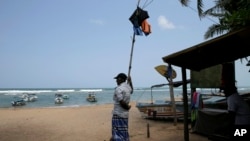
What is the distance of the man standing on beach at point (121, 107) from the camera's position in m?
6.01

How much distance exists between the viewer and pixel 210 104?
10.0 metres

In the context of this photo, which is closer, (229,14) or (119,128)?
(119,128)

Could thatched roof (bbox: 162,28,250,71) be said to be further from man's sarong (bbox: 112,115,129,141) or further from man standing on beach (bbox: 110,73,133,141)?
man's sarong (bbox: 112,115,129,141)

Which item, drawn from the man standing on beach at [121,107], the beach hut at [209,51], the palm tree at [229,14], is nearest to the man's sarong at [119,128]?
the man standing on beach at [121,107]

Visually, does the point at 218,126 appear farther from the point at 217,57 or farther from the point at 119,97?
the point at 119,97

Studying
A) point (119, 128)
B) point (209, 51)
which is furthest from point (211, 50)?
point (119, 128)

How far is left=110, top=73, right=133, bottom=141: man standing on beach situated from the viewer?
19.7ft

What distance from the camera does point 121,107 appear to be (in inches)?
239

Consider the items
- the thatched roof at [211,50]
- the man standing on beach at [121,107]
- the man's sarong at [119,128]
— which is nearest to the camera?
the thatched roof at [211,50]

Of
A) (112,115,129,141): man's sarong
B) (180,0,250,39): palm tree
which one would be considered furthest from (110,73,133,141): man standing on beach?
(180,0,250,39): palm tree

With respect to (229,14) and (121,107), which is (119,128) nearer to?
(121,107)

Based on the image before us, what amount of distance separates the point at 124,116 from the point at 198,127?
3196 millimetres

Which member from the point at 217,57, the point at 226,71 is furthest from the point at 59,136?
the point at 226,71

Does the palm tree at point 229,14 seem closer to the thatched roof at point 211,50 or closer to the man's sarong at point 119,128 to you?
the thatched roof at point 211,50
